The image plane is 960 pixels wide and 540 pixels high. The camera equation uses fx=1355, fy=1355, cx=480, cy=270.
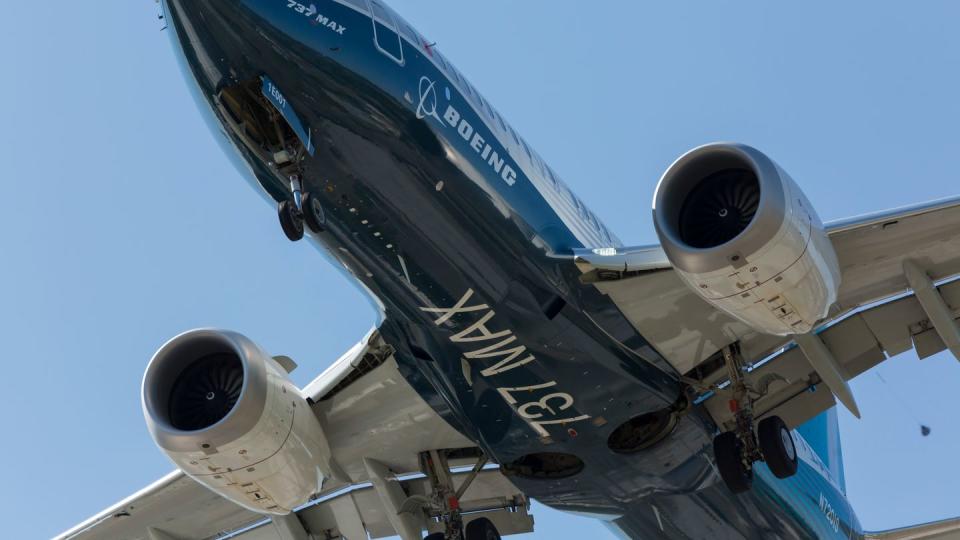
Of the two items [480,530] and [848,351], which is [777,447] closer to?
[848,351]

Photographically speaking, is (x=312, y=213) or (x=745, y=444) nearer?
(x=312, y=213)

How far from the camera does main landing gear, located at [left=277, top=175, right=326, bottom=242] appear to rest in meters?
12.8

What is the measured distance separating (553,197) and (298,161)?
3499mm

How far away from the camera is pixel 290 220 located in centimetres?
1280

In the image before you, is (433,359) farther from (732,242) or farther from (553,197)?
(732,242)

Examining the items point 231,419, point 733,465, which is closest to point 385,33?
point 231,419

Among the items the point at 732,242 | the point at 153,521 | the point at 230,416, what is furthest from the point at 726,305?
the point at 153,521

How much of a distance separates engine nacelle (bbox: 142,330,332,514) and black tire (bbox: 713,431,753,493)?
15.9 ft

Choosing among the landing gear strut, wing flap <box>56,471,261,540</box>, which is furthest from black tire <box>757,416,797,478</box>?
wing flap <box>56,471,261,540</box>

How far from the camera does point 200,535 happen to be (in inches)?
733

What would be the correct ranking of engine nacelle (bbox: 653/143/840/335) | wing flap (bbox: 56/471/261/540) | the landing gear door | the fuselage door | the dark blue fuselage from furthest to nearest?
1. wing flap (bbox: 56/471/261/540)
2. the fuselage door
3. engine nacelle (bbox: 653/143/840/335)
4. the dark blue fuselage
5. the landing gear door

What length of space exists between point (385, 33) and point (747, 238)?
160 inches

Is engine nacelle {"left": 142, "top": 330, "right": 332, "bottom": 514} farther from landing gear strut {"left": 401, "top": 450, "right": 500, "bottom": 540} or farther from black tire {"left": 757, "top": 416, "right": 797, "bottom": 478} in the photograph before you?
black tire {"left": 757, "top": 416, "right": 797, "bottom": 478}

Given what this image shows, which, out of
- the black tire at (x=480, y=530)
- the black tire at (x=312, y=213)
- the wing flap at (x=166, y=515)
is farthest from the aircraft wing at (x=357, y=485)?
the black tire at (x=312, y=213)
